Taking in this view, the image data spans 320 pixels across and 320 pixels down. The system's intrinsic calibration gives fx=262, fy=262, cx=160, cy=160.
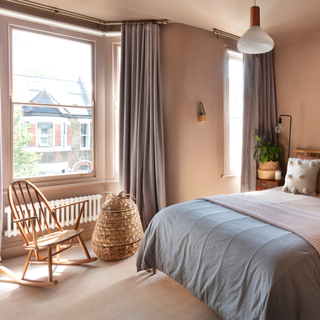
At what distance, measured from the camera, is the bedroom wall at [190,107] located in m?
3.29

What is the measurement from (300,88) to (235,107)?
35.3 inches

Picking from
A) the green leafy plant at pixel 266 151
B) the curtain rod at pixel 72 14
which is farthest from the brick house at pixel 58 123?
the green leafy plant at pixel 266 151

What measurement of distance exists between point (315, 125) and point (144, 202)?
2.49 m

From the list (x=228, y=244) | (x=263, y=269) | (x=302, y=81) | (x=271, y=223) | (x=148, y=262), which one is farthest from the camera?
(x=302, y=81)

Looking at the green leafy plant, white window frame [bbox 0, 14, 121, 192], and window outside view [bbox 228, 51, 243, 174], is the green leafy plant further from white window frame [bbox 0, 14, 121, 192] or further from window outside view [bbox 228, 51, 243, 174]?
white window frame [bbox 0, 14, 121, 192]

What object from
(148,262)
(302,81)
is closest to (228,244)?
(148,262)

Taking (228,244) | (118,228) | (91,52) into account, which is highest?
(91,52)

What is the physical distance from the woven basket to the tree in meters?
0.99

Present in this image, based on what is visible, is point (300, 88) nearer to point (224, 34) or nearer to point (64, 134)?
point (224, 34)

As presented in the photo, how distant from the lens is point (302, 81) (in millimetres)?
3621

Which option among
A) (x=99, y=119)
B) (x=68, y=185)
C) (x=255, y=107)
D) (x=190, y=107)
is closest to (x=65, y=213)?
(x=68, y=185)

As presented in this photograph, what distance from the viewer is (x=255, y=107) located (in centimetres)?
383

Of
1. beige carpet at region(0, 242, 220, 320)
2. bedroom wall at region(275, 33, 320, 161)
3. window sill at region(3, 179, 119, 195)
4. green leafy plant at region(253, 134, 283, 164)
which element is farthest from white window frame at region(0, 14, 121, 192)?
bedroom wall at region(275, 33, 320, 161)

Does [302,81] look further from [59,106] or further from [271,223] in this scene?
[59,106]
